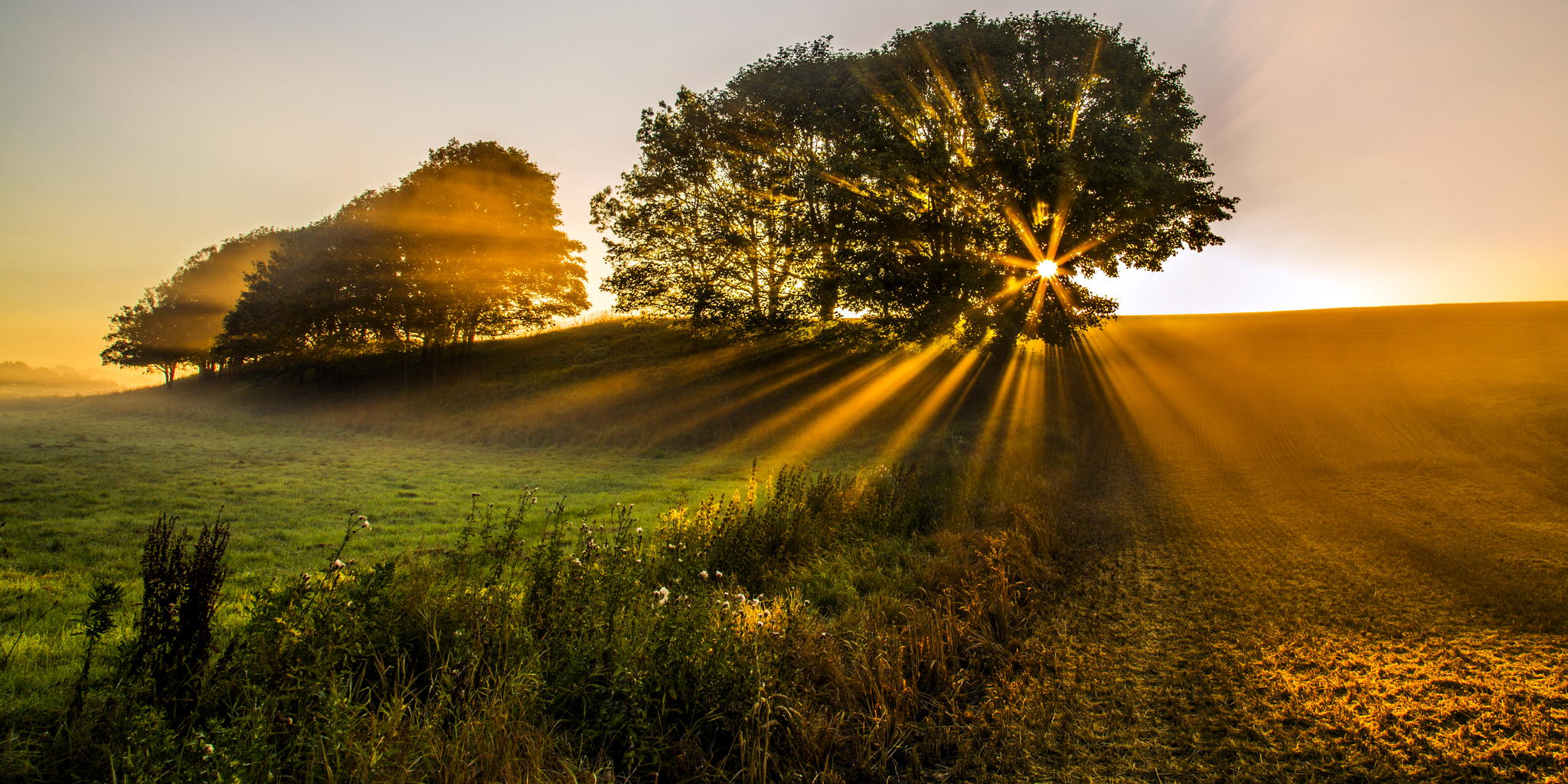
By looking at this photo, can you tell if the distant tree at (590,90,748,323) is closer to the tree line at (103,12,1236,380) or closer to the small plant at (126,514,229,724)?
the tree line at (103,12,1236,380)

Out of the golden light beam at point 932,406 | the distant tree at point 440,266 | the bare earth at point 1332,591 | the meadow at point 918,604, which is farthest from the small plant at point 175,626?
the distant tree at point 440,266

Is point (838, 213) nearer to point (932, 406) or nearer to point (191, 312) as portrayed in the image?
point (932, 406)

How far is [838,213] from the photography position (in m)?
22.1

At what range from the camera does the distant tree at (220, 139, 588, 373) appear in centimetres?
3559

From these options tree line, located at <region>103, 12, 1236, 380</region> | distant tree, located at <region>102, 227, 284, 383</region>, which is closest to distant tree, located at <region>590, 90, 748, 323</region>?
tree line, located at <region>103, 12, 1236, 380</region>

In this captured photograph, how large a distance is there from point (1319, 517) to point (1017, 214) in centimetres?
1154

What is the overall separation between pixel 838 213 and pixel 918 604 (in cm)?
1767

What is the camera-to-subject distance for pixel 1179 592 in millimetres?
6957

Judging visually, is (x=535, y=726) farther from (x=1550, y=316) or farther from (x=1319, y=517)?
(x=1550, y=316)

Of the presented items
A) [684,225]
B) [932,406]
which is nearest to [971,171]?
[932,406]

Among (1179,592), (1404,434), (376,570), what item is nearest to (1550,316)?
(1404,434)

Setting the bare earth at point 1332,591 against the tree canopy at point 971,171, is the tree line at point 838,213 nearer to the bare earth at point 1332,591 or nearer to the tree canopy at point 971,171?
the tree canopy at point 971,171

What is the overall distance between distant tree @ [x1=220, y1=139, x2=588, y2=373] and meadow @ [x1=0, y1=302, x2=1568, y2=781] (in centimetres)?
1951

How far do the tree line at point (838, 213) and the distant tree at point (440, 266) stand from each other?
0.40 feet
